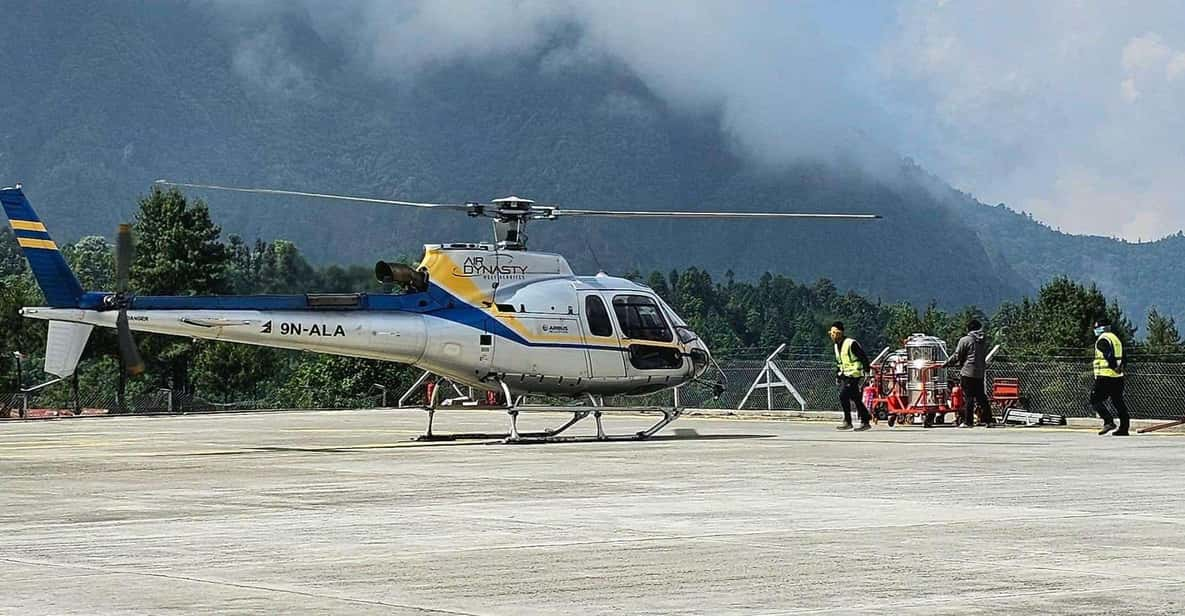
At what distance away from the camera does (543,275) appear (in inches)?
1027

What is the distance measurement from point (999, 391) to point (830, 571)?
907 inches

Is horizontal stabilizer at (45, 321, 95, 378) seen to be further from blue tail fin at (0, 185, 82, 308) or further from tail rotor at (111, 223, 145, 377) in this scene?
tail rotor at (111, 223, 145, 377)

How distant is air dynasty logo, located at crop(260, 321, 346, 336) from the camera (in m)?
23.8

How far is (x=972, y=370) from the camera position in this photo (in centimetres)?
2991

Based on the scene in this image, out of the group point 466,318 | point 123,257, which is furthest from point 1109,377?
point 123,257

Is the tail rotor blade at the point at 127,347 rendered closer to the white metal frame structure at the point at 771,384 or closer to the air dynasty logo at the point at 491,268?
the air dynasty logo at the point at 491,268

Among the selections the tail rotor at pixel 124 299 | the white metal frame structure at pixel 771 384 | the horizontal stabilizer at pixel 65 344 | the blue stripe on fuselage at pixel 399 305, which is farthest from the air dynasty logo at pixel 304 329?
the white metal frame structure at pixel 771 384

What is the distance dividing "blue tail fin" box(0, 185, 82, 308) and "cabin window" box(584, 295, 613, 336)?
291 inches

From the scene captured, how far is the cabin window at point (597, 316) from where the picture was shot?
25.8m

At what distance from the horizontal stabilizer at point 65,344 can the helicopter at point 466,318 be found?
0.02 meters

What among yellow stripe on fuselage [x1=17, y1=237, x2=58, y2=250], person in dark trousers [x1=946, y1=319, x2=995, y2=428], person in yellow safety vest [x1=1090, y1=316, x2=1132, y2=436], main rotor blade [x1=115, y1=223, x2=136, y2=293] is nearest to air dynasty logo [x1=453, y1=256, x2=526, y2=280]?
main rotor blade [x1=115, y1=223, x2=136, y2=293]

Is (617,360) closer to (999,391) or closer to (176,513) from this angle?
(999,391)

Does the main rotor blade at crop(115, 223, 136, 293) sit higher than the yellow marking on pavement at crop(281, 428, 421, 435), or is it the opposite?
the main rotor blade at crop(115, 223, 136, 293)

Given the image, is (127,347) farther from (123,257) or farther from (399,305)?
(399,305)
